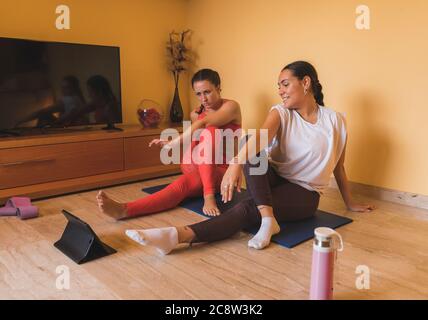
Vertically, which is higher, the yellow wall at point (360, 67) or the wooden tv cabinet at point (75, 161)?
the yellow wall at point (360, 67)

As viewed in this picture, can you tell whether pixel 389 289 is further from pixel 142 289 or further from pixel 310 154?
pixel 142 289

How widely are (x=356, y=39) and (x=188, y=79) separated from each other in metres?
1.69

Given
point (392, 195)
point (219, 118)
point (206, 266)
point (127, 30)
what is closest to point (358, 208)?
point (392, 195)

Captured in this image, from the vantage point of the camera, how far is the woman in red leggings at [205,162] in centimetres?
204

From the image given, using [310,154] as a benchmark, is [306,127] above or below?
above

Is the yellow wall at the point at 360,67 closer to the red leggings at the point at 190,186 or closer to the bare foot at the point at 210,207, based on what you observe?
the red leggings at the point at 190,186

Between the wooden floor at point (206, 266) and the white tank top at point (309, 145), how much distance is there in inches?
11.9

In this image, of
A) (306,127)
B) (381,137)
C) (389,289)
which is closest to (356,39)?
(381,137)

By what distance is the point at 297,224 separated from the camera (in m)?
1.82

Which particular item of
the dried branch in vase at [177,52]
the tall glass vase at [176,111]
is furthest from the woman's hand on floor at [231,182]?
the dried branch in vase at [177,52]

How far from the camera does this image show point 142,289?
1.26 meters

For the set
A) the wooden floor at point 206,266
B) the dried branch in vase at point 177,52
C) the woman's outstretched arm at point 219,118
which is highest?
the dried branch in vase at point 177,52
